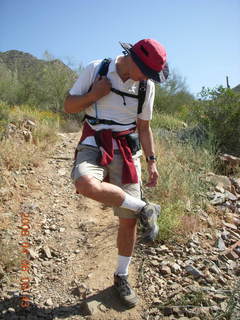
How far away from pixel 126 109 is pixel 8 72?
1255 cm

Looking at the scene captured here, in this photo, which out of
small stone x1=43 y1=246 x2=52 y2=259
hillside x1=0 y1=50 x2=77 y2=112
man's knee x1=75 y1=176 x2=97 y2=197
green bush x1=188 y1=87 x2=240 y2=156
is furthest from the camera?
hillside x1=0 y1=50 x2=77 y2=112

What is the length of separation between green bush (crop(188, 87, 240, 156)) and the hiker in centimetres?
441

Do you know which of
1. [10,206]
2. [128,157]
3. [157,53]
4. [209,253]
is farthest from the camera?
[10,206]

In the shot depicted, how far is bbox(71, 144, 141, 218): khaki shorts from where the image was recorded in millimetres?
2346

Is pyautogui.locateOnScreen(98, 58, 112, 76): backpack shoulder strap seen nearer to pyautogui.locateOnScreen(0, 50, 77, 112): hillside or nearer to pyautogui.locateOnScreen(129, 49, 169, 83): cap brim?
pyautogui.locateOnScreen(129, 49, 169, 83): cap brim

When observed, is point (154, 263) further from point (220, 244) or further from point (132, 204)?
point (132, 204)

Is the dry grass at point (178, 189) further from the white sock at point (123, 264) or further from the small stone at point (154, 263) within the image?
the white sock at point (123, 264)

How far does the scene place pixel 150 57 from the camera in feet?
7.88

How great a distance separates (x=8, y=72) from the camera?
13742 mm

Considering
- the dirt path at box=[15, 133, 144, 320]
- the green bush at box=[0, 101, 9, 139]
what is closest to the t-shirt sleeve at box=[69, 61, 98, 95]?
the dirt path at box=[15, 133, 144, 320]

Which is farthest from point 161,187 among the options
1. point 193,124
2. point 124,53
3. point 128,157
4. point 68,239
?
point 193,124

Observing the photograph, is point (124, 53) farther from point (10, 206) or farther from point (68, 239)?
point (10, 206)

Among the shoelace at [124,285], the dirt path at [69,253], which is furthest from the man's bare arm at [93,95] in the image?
the dirt path at [69,253]

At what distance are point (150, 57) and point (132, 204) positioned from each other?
→ 3.55ft
